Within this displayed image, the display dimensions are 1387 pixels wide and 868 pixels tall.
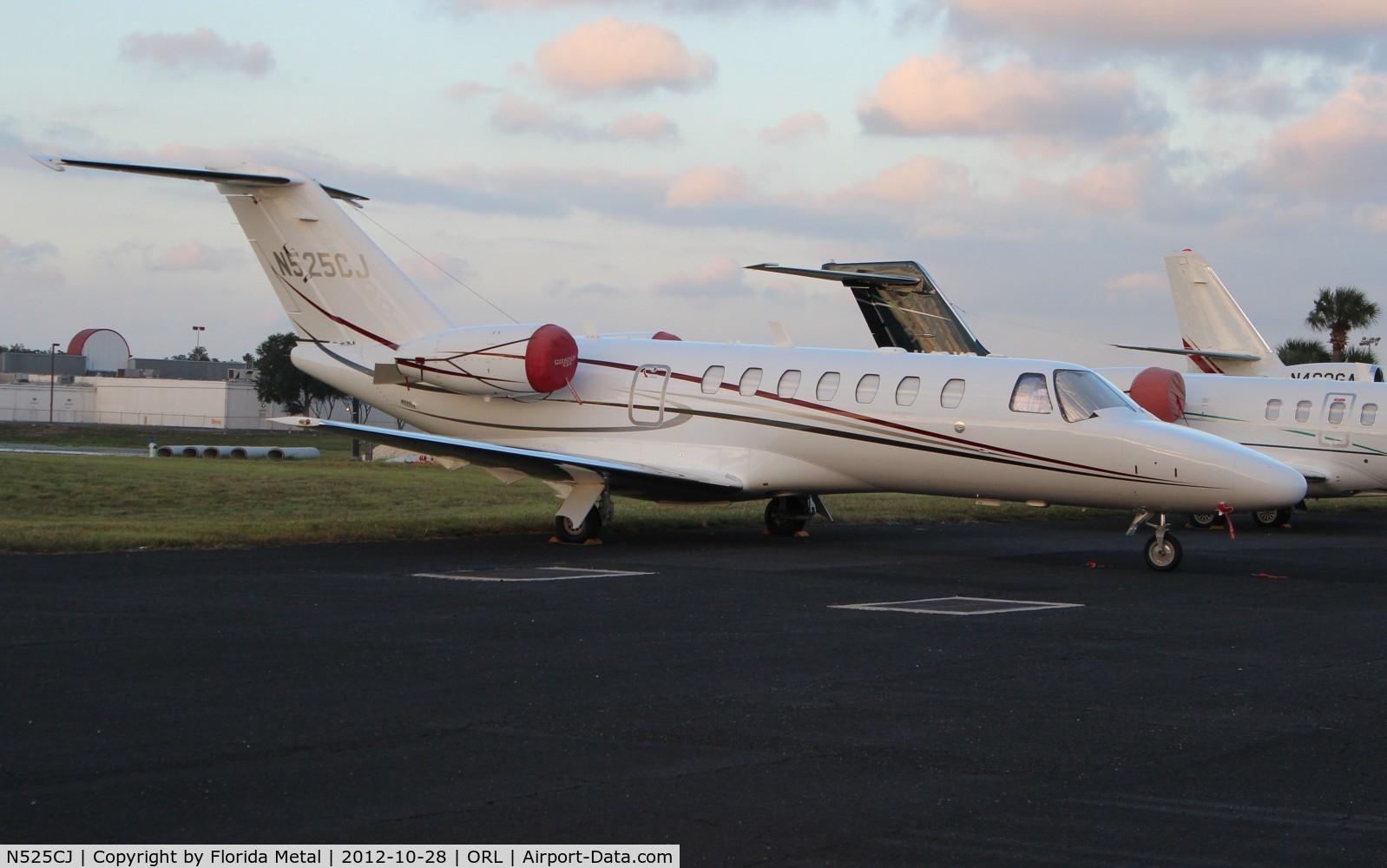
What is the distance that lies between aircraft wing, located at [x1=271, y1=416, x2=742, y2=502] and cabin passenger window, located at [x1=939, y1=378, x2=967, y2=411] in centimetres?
294

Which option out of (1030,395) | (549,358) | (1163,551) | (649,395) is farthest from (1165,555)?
(549,358)

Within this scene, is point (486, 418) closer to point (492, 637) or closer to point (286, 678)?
point (492, 637)

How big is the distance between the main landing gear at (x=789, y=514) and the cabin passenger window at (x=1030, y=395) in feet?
13.2

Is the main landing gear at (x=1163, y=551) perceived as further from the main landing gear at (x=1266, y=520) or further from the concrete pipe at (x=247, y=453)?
the concrete pipe at (x=247, y=453)

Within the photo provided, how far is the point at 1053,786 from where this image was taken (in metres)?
6.09

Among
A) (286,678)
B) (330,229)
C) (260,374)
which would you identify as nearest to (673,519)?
(330,229)

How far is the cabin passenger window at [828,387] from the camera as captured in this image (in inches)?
729

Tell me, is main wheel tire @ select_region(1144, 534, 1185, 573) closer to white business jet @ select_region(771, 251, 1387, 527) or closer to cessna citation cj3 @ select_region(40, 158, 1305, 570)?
cessna citation cj3 @ select_region(40, 158, 1305, 570)

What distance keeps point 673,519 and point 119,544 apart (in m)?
8.96

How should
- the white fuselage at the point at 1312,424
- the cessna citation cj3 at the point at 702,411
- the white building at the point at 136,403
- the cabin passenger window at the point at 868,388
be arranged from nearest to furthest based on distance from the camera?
the cessna citation cj3 at the point at 702,411 < the cabin passenger window at the point at 868,388 < the white fuselage at the point at 1312,424 < the white building at the point at 136,403

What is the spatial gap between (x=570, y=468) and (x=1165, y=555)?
7.43 meters

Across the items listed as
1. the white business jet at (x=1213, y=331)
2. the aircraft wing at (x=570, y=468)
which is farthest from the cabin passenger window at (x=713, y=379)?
the white business jet at (x=1213, y=331)

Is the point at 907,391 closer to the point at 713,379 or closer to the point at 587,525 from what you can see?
the point at 713,379

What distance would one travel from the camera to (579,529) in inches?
736
